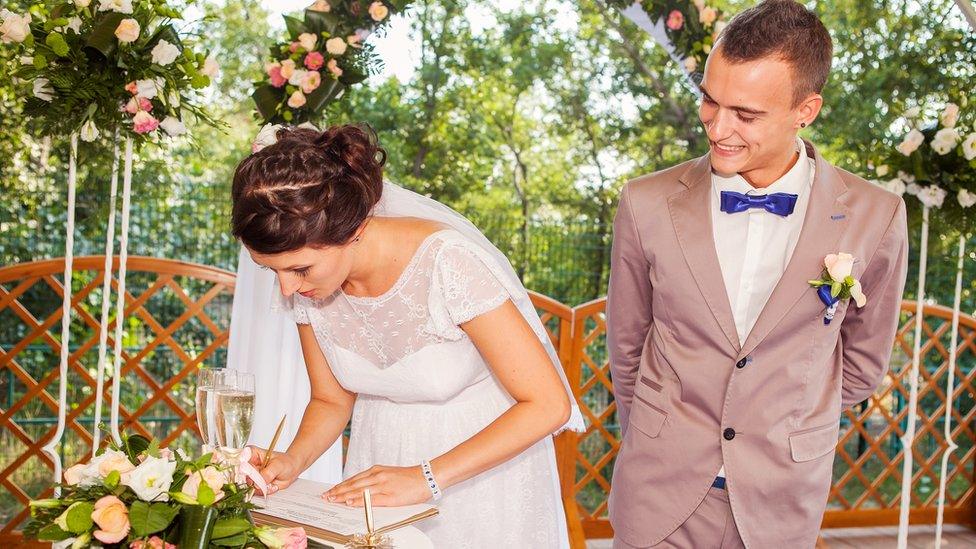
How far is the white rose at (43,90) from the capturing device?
2.59m

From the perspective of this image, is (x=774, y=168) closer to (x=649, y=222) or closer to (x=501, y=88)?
(x=649, y=222)

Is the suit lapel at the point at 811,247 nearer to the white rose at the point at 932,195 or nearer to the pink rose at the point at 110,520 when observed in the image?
the pink rose at the point at 110,520

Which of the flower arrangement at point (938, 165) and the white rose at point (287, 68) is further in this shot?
the flower arrangement at point (938, 165)

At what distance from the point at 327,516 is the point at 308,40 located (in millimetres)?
2194

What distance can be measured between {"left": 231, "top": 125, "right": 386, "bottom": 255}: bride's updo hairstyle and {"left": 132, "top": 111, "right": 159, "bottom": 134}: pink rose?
3.97 ft

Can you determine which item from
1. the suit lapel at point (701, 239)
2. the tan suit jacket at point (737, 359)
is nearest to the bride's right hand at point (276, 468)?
the tan suit jacket at point (737, 359)

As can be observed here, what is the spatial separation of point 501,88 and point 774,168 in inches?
248

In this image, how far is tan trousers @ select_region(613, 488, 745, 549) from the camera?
184 cm

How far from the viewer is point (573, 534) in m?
3.96

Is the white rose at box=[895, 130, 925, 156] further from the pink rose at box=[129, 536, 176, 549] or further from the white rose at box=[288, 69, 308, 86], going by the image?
the pink rose at box=[129, 536, 176, 549]

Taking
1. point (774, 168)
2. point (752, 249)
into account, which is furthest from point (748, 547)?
point (774, 168)

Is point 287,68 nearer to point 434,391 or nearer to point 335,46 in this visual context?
point 335,46

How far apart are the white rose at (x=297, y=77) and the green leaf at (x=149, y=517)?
232 cm

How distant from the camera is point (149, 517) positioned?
3.29ft
